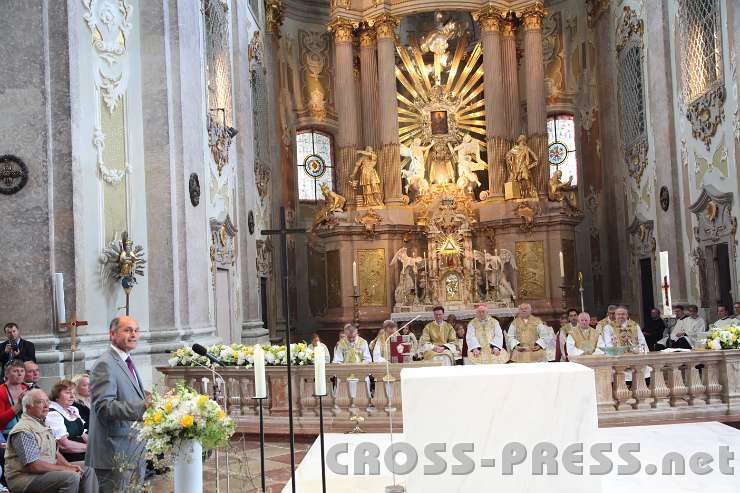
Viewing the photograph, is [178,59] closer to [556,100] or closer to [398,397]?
[398,397]

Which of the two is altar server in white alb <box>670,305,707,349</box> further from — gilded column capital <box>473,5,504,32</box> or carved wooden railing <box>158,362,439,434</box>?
gilded column capital <box>473,5,504,32</box>

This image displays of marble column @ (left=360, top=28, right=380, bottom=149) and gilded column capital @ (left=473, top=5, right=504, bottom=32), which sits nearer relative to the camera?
gilded column capital @ (left=473, top=5, right=504, bottom=32)

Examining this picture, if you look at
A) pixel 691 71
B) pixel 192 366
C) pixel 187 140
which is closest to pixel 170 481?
pixel 192 366

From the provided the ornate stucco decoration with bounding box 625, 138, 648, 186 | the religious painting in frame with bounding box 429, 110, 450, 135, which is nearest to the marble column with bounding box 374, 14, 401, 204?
the religious painting in frame with bounding box 429, 110, 450, 135

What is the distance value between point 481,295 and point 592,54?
8.79m

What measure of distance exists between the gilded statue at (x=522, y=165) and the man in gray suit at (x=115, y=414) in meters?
17.5

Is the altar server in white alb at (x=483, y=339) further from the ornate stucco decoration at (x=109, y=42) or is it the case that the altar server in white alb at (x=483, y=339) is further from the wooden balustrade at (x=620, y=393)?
the ornate stucco decoration at (x=109, y=42)

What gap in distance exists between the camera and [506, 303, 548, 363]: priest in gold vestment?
12.0m

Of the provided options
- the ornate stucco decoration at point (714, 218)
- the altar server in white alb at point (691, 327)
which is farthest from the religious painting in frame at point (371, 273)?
the altar server in white alb at point (691, 327)

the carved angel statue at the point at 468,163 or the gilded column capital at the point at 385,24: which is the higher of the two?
the gilded column capital at the point at 385,24

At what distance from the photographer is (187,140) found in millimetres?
13570

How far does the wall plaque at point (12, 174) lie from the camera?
10500mm

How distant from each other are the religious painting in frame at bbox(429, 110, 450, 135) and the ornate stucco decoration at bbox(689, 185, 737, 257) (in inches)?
346

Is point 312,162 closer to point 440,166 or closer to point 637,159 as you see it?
point 440,166
